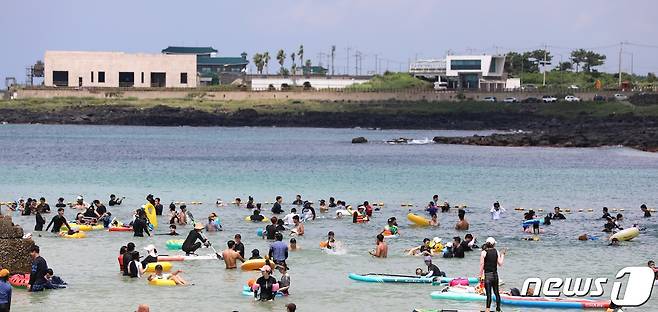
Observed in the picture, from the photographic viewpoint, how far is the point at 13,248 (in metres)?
33.3

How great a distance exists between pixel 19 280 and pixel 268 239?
45.8ft

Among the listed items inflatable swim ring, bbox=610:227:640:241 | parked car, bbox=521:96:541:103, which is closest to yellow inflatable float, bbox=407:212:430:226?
inflatable swim ring, bbox=610:227:640:241

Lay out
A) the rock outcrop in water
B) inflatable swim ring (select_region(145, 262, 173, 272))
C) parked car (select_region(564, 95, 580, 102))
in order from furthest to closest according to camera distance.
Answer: parked car (select_region(564, 95, 580, 102)) < inflatable swim ring (select_region(145, 262, 173, 272)) < the rock outcrop in water

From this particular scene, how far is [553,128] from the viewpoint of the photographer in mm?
159000

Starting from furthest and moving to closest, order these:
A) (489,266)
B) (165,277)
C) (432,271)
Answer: (432,271)
(165,277)
(489,266)

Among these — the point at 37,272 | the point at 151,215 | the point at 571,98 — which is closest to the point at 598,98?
the point at 571,98

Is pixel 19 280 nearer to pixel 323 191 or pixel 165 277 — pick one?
pixel 165 277

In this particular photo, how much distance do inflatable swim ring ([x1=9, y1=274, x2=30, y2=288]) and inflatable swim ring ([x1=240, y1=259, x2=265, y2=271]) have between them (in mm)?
7107

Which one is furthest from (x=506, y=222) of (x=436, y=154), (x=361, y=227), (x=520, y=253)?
(x=436, y=154)

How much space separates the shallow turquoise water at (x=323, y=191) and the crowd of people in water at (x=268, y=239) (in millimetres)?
593

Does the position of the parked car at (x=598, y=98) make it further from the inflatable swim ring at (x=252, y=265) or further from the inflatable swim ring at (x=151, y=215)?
the inflatable swim ring at (x=252, y=265)

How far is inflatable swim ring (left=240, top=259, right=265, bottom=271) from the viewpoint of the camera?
37688 mm

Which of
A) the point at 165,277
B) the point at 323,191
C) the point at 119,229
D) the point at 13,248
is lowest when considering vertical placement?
Result: the point at 323,191

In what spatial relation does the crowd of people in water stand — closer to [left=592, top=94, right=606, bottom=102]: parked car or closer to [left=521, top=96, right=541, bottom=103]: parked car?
[left=592, top=94, right=606, bottom=102]: parked car
